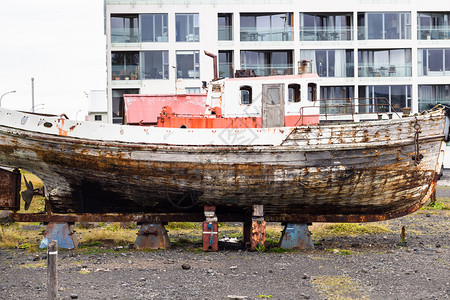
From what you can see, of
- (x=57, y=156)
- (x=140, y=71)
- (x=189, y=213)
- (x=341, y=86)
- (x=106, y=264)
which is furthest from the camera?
(x=341, y=86)

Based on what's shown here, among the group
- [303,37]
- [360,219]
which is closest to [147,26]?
[303,37]

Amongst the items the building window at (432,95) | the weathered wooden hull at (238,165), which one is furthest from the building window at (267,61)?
the weathered wooden hull at (238,165)

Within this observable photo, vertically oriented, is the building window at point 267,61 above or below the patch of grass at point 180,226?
above

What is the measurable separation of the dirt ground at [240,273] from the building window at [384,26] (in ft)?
77.7

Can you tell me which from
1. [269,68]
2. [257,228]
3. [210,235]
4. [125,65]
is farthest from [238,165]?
[269,68]

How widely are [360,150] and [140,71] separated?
22.4 meters

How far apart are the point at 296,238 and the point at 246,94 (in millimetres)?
3960

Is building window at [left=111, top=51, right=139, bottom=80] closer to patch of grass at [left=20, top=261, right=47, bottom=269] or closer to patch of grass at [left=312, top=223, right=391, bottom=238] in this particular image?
patch of grass at [left=312, top=223, right=391, bottom=238]

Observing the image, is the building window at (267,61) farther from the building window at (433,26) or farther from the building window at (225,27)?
the building window at (433,26)

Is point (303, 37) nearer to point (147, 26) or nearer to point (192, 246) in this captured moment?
point (147, 26)

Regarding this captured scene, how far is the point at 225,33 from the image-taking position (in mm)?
36000

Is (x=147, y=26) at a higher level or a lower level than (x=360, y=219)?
higher

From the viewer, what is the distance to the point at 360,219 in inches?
587

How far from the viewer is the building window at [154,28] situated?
34625mm
